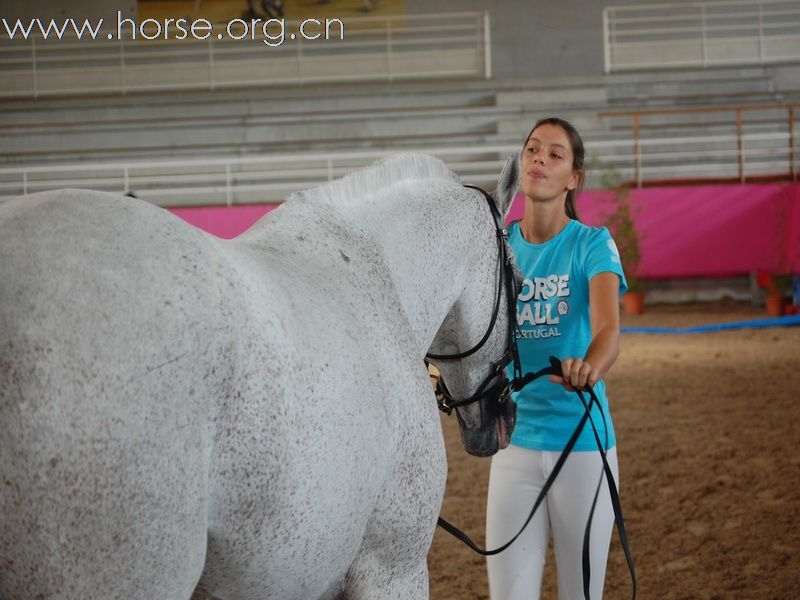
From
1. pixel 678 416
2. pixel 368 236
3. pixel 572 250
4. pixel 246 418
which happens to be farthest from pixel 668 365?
pixel 246 418

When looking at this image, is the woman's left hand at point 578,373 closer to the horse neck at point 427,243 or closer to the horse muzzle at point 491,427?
the horse muzzle at point 491,427

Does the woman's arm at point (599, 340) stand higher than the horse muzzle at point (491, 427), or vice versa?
the woman's arm at point (599, 340)

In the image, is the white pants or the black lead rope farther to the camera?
the white pants

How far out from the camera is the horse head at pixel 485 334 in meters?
1.77

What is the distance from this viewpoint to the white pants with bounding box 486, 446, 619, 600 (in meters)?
2.04

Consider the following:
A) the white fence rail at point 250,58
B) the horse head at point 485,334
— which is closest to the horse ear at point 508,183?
the horse head at point 485,334

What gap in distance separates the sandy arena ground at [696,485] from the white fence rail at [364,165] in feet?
17.0

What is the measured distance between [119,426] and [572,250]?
4.49ft

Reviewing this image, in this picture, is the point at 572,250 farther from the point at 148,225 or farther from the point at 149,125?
the point at 149,125

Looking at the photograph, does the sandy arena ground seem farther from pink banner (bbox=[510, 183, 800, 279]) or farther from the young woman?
pink banner (bbox=[510, 183, 800, 279])

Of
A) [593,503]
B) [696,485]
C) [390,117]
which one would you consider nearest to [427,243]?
[593,503]

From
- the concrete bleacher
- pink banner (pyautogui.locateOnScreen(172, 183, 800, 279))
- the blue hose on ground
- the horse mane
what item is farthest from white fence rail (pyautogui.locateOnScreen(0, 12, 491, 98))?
the horse mane

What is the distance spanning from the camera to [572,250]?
6.91ft

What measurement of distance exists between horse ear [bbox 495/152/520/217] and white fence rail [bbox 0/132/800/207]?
29.8ft
